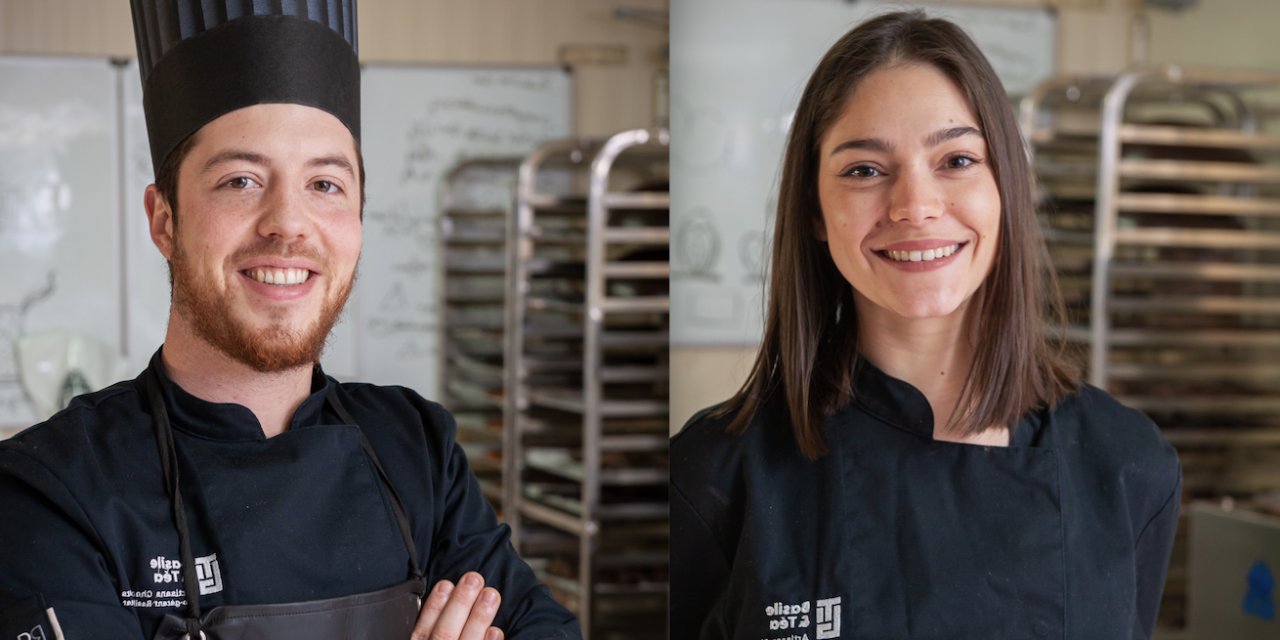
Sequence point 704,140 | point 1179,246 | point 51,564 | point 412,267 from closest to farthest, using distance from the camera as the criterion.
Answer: point 51,564
point 412,267
point 704,140
point 1179,246

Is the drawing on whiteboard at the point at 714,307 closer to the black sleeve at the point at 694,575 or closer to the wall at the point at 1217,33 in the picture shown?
the black sleeve at the point at 694,575

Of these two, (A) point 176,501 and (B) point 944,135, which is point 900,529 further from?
(A) point 176,501

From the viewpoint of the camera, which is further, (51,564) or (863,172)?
(863,172)

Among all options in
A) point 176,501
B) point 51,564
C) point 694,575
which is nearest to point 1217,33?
point 694,575

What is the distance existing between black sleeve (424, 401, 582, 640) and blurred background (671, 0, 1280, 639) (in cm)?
41

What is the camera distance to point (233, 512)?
1.19 meters

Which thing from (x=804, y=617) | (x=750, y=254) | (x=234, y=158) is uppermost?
(x=234, y=158)

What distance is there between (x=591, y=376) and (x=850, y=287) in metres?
0.65

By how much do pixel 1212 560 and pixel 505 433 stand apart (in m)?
1.72

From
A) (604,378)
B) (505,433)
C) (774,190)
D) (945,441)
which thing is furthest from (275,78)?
(604,378)

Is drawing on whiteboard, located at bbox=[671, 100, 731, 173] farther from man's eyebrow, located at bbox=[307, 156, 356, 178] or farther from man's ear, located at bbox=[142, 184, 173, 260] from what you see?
man's ear, located at bbox=[142, 184, 173, 260]

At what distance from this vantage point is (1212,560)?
216 centimetres

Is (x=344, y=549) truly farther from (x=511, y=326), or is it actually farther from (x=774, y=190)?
(x=774, y=190)

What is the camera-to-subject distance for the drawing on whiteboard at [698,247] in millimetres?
2041
